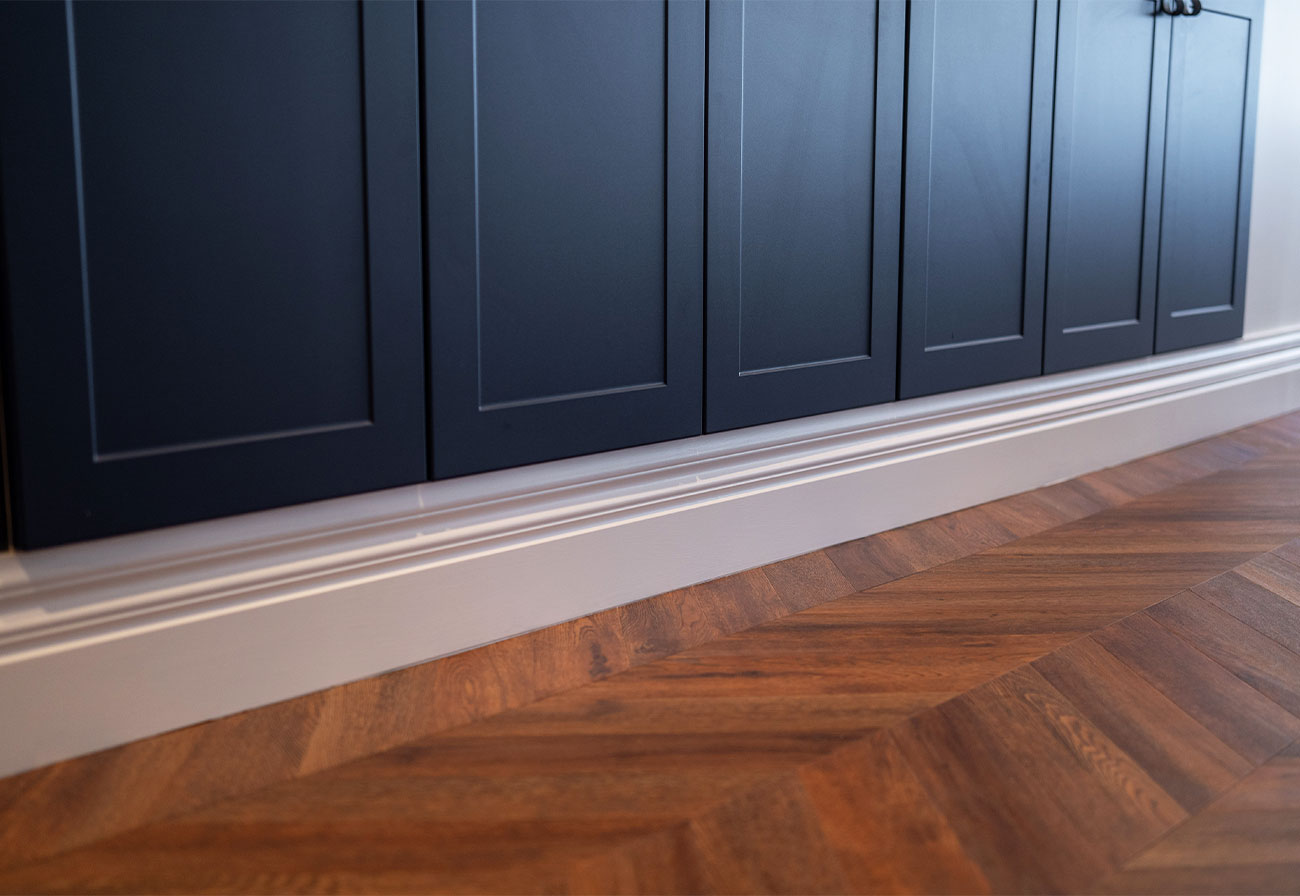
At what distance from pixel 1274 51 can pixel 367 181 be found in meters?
2.20

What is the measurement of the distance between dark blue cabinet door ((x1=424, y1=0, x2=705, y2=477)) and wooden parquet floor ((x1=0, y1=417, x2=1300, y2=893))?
0.29 meters

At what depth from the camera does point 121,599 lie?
1020mm

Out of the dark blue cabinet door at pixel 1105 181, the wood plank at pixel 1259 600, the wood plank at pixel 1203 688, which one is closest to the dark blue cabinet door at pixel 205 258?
the wood plank at pixel 1203 688

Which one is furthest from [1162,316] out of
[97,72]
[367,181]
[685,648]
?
[97,72]

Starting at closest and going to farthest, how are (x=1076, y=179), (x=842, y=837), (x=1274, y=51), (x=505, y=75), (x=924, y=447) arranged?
1. (x=842, y=837)
2. (x=505, y=75)
3. (x=924, y=447)
4. (x=1076, y=179)
5. (x=1274, y=51)

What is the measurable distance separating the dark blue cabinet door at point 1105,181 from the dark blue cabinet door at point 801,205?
449 millimetres

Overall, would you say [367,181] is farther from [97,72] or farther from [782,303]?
[782,303]

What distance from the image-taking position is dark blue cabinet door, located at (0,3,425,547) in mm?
915

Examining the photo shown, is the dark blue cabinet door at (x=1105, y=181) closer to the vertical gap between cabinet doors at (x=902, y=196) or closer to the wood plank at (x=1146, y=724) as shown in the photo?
the vertical gap between cabinet doors at (x=902, y=196)

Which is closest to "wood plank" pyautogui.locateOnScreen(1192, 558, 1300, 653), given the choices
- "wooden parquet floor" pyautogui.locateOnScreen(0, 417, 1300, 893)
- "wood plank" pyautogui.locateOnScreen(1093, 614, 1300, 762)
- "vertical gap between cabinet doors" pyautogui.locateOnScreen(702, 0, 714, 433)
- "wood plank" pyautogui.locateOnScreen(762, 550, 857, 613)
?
"wooden parquet floor" pyautogui.locateOnScreen(0, 417, 1300, 893)

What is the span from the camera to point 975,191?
1.72 m

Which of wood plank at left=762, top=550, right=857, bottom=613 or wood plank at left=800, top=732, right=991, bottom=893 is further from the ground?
wood plank at left=762, top=550, right=857, bottom=613

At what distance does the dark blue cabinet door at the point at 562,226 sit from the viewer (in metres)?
1.16

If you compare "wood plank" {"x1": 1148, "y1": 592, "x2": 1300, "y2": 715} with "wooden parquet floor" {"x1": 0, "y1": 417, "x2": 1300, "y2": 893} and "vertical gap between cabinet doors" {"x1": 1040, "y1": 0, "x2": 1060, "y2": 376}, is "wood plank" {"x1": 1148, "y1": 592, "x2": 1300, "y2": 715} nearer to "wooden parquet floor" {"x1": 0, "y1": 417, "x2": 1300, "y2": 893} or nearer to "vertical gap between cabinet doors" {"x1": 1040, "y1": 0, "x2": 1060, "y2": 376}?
"wooden parquet floor" {"x1": 0, "y1": 417, "x2": 1300, "y2": 893}
